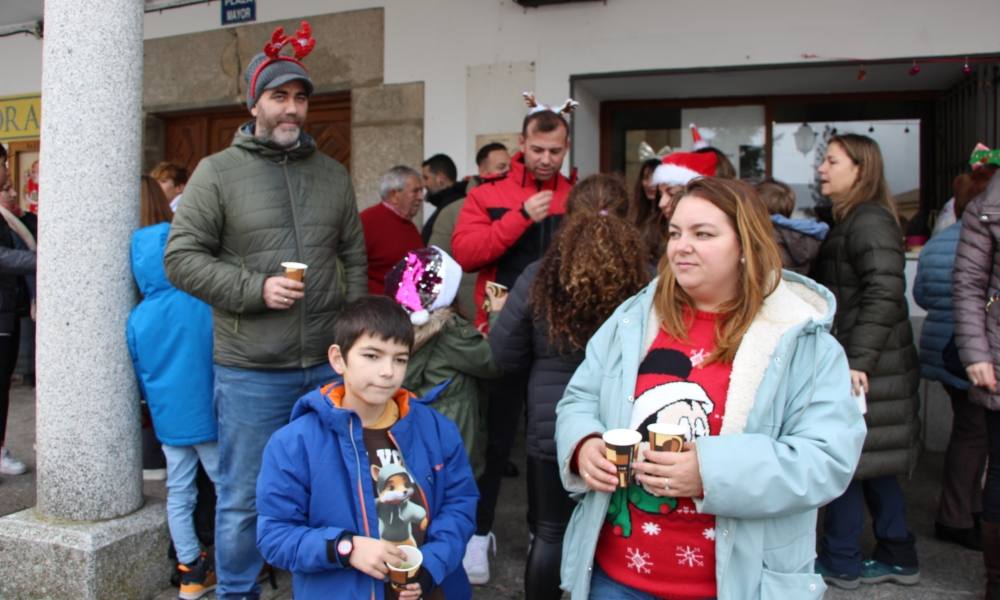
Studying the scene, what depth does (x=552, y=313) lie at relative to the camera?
2.91 metres

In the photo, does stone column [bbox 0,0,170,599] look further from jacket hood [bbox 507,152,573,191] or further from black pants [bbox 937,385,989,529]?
black pants [bbox 937,385,989,529]

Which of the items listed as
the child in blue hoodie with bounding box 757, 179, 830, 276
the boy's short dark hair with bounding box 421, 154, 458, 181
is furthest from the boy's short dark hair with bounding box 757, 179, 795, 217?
the boy's short dark hair with bounding box 421, 154, 458, 181

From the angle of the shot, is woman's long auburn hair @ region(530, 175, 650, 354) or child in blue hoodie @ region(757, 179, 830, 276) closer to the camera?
woman's long auburn hair @ region(530, 175, 650, 354)

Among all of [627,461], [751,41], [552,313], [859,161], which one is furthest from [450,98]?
[627,461]

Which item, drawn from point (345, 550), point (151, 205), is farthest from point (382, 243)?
point (345, 550)

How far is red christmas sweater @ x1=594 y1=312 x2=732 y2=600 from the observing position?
2008 millimetres

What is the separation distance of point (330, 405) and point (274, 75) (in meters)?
1.50

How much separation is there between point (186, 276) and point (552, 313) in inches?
54.2

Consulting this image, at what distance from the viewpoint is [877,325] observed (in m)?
3.43

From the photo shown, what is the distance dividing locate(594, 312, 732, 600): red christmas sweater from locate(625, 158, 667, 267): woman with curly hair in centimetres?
184

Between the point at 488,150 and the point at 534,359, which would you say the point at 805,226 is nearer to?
the point at 534,359

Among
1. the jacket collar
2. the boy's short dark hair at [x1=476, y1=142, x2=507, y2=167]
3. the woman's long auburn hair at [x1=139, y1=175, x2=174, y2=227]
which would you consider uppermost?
the boy's short dark hair at [x1=476, y1=142, x2=507, y2=167]

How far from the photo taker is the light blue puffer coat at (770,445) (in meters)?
1.83

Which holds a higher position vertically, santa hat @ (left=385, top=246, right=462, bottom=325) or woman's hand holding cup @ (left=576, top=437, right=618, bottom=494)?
santa hat @ (left=385, top=246, right=462, bottom=325)
